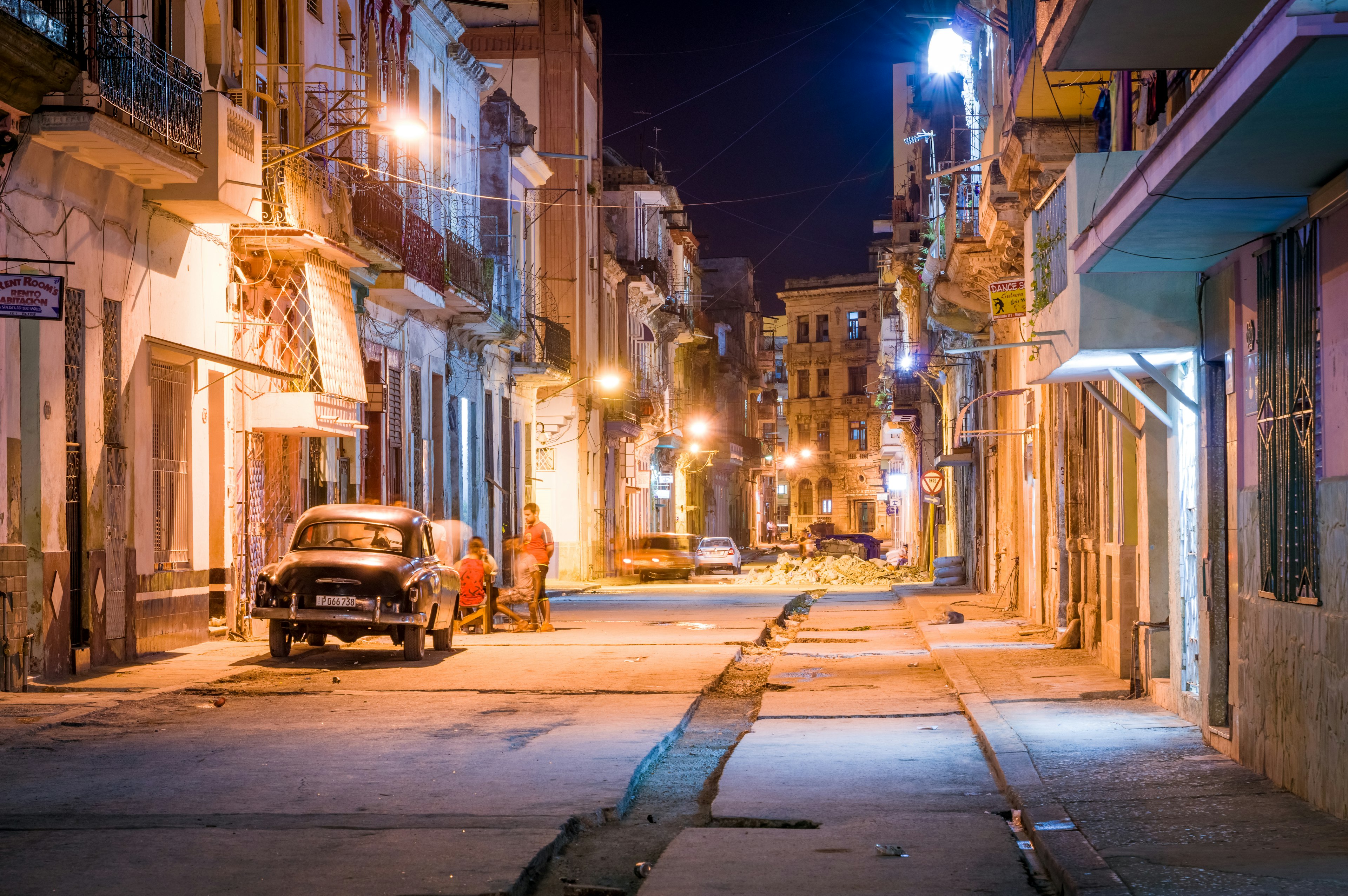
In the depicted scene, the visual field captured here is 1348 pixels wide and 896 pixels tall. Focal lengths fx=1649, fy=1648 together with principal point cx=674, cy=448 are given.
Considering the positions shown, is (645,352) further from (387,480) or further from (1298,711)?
(1298,711)

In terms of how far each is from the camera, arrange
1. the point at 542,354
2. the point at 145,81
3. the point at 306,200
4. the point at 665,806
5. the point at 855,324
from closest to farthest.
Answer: the point at 665,806 < the point at 145,81 < the point at 306,200 < the point at 542,354 < the point at 855,324

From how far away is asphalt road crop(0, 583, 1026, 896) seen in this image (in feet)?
23.0

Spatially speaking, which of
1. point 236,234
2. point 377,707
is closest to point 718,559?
point 236,234

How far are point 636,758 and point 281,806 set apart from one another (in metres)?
2.54

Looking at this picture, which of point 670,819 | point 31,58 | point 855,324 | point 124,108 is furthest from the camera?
point 855,324

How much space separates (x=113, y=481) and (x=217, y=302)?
4.09m

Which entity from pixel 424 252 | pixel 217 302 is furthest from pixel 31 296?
pixel 424 252

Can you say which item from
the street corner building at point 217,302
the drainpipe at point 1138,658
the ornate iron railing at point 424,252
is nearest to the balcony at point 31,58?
the street corner building at point 217,302

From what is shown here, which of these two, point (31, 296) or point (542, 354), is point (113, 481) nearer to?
point (31, 296)

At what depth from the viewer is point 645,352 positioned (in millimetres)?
60844

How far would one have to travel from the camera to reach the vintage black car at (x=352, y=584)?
16.8 metres

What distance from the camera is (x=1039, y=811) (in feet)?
26.6

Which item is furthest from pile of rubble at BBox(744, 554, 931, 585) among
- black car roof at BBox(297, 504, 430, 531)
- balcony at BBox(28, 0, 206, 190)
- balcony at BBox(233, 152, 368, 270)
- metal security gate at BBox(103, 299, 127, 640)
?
balcony at BBox(28, 0, 206, 190)

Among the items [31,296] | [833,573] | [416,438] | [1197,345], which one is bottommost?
[833,573]
